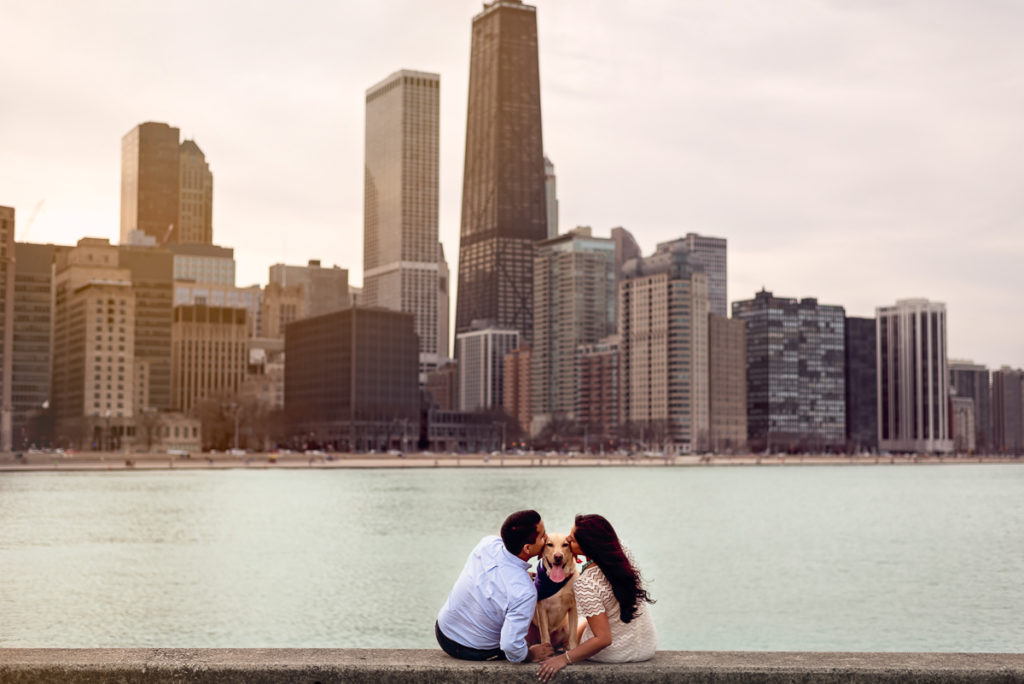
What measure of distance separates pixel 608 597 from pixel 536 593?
0.78m

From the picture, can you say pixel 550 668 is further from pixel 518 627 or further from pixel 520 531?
pixel 520 531

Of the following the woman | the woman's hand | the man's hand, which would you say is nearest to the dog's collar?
the woman

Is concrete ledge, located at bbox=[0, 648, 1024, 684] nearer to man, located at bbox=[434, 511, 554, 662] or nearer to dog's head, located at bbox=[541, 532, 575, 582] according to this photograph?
man, located at bbox=[434, 511, 554, 662]

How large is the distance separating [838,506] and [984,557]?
55.3 metres

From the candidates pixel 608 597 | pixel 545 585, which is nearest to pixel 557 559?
pixel 545 585

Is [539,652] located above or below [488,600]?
below

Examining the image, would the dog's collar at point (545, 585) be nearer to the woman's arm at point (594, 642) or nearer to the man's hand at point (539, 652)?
the woman's arm at point (594, 642)

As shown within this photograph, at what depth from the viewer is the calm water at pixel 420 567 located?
3747cm

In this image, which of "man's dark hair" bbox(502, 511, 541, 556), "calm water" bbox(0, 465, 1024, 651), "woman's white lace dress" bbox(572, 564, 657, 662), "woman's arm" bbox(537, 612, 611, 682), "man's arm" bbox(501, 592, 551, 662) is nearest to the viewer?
"man's arm" bbox(501, 592, 551, 662)

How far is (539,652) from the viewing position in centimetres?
1113

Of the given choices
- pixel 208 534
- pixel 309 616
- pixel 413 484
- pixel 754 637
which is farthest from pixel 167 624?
pixel 413 484

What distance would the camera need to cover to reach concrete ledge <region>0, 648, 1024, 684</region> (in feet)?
32.7

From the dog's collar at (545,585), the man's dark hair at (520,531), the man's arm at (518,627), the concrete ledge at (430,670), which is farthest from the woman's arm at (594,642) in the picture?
the man's dark hair at (520,531)

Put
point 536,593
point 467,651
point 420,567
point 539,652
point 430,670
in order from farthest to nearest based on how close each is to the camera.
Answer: point 420,567
point 536,593
point 467,651
point 539,652
point 430,670
